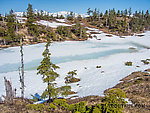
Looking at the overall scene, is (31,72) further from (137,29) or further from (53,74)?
(137,29)

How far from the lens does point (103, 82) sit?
2100 centimetres

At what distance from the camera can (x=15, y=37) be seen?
181ft

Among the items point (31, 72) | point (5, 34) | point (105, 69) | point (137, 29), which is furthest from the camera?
point (137, 29)

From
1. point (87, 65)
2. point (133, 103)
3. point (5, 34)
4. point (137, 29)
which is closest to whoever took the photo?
point (133, 103)

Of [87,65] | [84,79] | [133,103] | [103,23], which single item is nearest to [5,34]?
[87,65]

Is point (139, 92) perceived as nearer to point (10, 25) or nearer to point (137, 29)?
point (10, 25)

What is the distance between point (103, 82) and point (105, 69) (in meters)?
6.57

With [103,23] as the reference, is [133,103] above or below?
below

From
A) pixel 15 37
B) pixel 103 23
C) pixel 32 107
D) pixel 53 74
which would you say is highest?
pixel 103 23

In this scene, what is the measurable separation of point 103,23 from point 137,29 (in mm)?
26730

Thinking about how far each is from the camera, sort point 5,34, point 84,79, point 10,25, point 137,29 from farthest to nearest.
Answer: point 137,29 < point 10,25 < point 5,34 < point 84,79

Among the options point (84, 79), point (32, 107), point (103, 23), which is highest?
point (103, 23)

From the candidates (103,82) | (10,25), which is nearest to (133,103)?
(103,82)

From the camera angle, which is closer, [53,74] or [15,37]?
[53,74]
